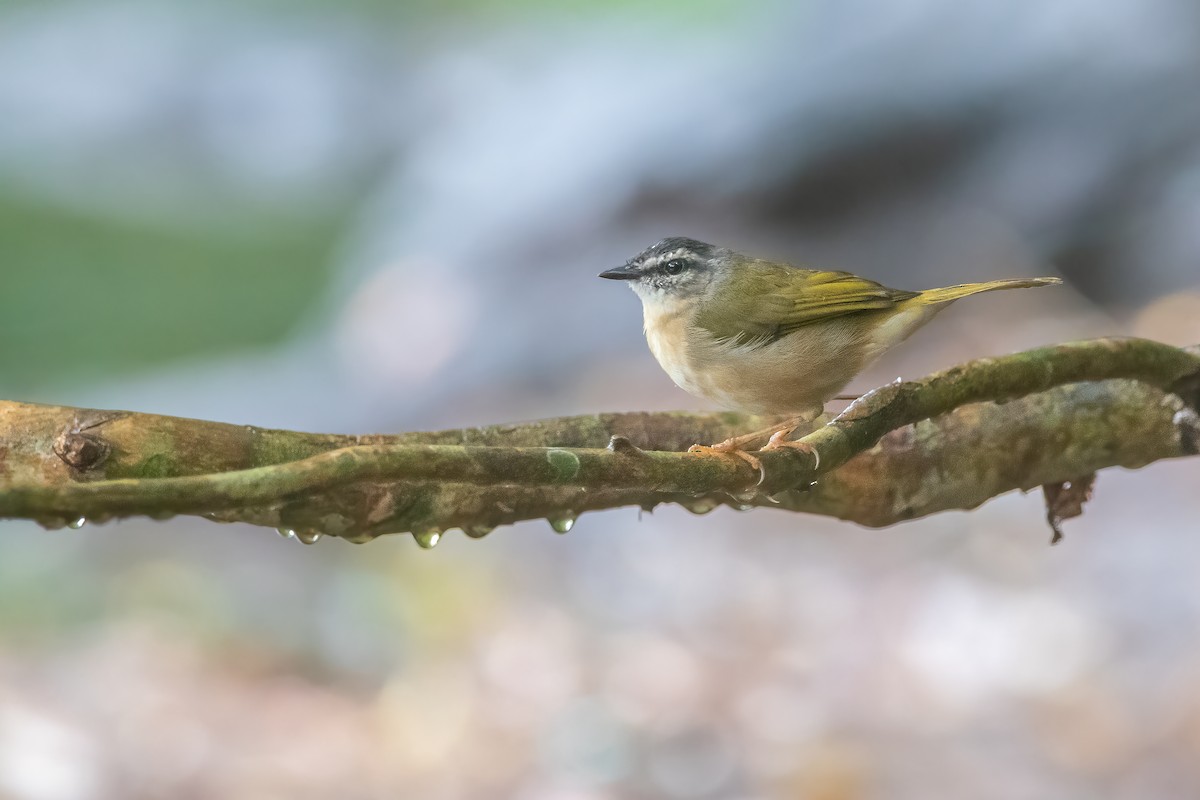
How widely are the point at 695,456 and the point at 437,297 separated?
858 cm

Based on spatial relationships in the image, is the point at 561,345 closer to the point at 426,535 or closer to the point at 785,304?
the point at 785,304

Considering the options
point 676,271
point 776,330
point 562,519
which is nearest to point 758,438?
point 776,330

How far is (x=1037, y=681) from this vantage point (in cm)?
561

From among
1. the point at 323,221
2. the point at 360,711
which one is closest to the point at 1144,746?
the point at 360,711

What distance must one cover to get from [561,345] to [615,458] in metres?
7.53

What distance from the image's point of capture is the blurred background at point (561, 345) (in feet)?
19.1

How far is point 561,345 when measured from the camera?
920 cm

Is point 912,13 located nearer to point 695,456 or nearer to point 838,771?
point 838,771

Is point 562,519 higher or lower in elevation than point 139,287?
lower

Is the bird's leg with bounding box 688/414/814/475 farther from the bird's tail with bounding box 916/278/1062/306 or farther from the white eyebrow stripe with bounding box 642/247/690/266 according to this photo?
the white eyebrow stripe with bounding box 642/247/690/266

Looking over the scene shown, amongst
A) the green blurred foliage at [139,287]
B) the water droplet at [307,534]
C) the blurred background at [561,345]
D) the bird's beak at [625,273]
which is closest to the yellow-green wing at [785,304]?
the bird's beak at [625,273]

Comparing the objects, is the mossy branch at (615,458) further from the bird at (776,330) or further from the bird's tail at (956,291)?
the bird's tail at (956,291)

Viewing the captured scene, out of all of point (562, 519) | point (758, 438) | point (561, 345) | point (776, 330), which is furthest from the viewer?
point (561, 345)

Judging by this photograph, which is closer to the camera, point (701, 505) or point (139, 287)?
point (701, 505)
